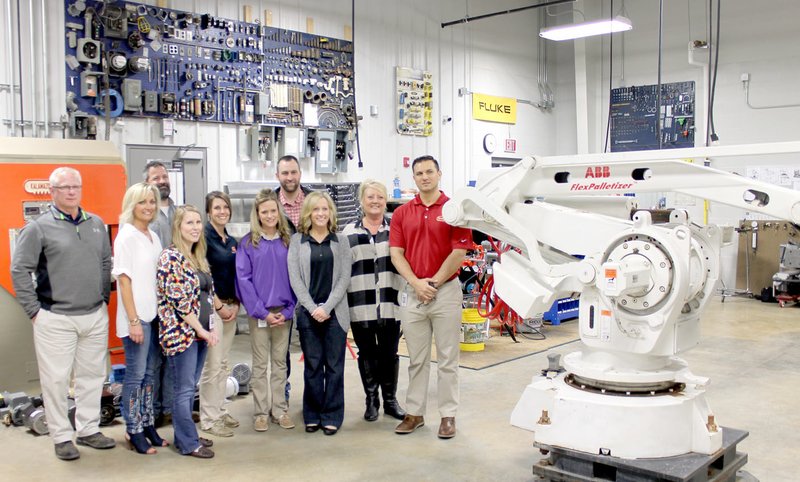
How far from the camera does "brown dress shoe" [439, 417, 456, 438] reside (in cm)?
452

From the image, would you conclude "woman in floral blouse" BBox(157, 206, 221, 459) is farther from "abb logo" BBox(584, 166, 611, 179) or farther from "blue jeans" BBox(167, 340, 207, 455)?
"abb logo" BBox(584, 166, 611, 179)

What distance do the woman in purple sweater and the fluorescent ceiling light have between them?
588cm

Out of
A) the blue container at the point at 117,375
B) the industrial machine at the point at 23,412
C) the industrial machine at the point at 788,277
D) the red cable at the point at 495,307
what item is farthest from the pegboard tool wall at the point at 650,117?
the industrial machine at the point at 23,412

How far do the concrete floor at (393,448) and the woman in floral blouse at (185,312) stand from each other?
212mm

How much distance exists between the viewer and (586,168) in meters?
3.72

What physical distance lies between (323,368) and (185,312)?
97cm

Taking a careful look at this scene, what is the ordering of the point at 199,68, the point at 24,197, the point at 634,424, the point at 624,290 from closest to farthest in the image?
the point at 624,290 → the point at 634,424 → the point at 24,197 → the point at 199,68

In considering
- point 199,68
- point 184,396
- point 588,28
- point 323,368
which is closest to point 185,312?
point 184,396

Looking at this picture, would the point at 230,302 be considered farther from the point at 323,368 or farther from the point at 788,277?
the point at 788,277

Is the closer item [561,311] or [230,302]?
[230,302]

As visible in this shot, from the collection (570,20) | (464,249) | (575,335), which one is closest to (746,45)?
(570,20)

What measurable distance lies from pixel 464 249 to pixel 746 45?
341 inches

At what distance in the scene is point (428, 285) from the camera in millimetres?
4441

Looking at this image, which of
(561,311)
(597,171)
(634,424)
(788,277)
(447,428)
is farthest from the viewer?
(788,277)
